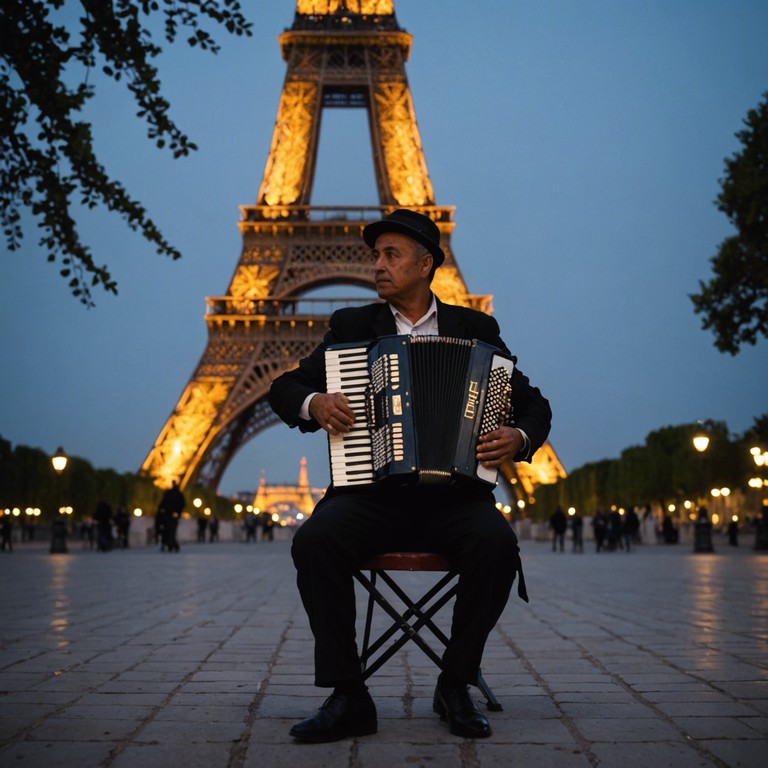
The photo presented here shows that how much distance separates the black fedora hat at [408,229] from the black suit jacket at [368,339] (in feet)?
0.95

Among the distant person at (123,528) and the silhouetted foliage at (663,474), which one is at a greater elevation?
the silhouetted foliage at (663,474)

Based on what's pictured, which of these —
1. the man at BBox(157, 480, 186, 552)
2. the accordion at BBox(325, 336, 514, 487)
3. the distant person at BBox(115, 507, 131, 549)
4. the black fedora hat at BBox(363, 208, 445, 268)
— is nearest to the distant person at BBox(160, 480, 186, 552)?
the man at BBox(157, 480, 186, 552)

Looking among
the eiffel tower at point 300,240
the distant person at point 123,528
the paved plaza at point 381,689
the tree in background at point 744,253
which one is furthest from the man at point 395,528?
the eiffel tower at point 300,240

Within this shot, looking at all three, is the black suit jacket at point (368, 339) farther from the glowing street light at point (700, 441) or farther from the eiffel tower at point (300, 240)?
the eiffel tower at point (300, 240)

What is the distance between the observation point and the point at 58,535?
88.7 ft

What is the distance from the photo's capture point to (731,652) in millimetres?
6305

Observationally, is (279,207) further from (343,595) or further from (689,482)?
(343,595)

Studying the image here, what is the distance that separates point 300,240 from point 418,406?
39.0m

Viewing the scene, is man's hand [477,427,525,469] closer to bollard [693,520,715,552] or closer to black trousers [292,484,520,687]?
black trousers [292,484,520,687]

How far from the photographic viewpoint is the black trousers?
4.18 m

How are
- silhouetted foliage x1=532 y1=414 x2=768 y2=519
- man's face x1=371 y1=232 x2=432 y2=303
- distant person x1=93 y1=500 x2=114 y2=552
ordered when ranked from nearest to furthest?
1. man's face x1=371 y1=232 x2=432 y2=303
2. distant person x1=93 y1=500 x2=114 y2=552
3. silhouetted foliage x1=532 y1=414 x2=768 y2=519

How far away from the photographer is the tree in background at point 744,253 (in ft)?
76.0

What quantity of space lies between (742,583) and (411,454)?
35.4ft

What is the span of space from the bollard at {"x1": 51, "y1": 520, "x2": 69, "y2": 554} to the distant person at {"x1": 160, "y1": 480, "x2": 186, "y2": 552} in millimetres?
2522
